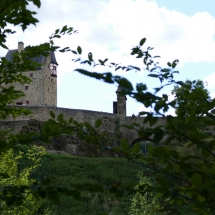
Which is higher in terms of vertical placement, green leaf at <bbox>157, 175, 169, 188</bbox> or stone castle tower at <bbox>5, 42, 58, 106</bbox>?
stone castle tower at <bbox>5, 42, 58, 106</bbox>

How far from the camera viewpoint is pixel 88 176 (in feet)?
62.8

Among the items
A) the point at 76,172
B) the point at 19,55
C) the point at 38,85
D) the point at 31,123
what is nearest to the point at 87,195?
the point at 76,172

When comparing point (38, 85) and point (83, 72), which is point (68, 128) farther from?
point (38, 85)

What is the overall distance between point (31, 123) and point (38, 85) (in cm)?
1080

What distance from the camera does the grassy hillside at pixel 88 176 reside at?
14883 mm

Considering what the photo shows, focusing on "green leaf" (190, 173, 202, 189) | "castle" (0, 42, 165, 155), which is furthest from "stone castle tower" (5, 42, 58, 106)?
"green leaf" (190, 173, 202, 189)

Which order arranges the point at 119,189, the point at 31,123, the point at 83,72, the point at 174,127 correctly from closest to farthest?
1. the point at 83,72
2. the point at 174,127
3. the point at 119,189
4. the point at 31,123

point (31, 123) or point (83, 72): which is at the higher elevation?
point (31, 123)

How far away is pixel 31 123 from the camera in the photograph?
26.4 metres

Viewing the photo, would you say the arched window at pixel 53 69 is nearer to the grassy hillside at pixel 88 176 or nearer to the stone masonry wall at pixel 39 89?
the stone masonry wall at pixel 39 89

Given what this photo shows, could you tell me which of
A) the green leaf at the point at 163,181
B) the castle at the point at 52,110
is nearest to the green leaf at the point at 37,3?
the green leaf at the point at 163,181

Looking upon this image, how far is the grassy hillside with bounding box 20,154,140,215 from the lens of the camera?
14.9 m

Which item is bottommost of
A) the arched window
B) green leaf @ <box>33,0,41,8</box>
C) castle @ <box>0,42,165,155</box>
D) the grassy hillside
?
the grassy hillside

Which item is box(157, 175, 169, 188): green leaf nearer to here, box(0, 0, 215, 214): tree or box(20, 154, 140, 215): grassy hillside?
box(0, 0, 215, 214): tree
